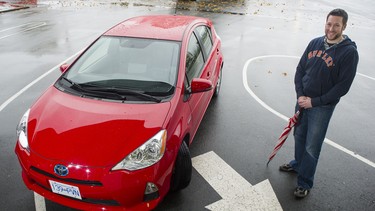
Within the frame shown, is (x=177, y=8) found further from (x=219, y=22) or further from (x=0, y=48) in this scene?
(x=0, y=48)

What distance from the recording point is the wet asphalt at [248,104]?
3.62 metres

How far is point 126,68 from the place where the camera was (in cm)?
370

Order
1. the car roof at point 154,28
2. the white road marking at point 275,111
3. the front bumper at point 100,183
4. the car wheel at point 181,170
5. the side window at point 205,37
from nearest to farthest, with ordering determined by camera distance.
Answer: the front bumper at point 100,183 < the car wheel at point 181,170 < the car roof at point 154,28 < the white road marking at point 275,111 < the side window at point 205,37

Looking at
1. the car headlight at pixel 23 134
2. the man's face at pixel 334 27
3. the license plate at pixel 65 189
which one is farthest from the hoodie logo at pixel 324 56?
the car headlight at pixel 23 134

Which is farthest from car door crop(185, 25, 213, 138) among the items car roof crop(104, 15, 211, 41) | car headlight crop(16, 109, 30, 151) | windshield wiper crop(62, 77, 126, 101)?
car headlight crop(16, 109, 30, 151)

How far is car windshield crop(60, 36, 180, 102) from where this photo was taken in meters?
3.45

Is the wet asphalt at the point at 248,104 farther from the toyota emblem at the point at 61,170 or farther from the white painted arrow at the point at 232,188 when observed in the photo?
the toyota emblem at the point at 61,170

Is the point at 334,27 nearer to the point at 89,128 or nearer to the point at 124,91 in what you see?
the point at 124,91

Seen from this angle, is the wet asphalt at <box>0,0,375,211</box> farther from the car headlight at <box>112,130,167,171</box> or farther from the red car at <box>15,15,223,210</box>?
the car headlight at <box>112,130,167,171</box>

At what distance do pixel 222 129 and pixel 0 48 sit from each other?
7.96 meters

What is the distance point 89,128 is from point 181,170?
1.08m

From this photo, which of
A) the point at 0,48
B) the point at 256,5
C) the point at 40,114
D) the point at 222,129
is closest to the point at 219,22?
the point at 256,5

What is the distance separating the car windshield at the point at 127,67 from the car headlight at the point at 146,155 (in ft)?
2.18

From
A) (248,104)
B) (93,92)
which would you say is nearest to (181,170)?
(93,92)
